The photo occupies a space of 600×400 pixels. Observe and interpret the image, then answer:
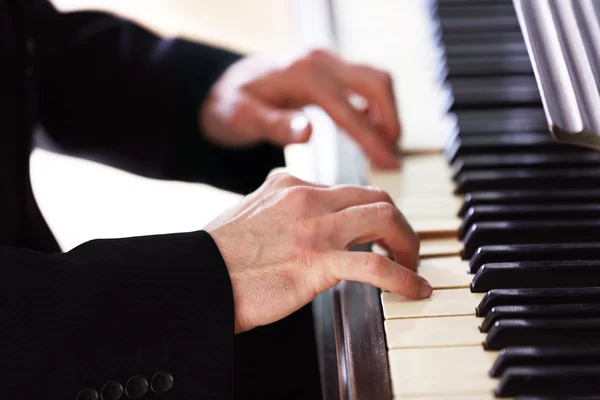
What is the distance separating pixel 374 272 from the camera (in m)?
0.77

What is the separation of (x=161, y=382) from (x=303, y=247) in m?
0.21

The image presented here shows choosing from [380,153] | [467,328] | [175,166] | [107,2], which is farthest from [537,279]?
[107,2]

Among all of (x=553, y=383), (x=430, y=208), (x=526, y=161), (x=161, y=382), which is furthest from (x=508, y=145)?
(x=161, y=382)

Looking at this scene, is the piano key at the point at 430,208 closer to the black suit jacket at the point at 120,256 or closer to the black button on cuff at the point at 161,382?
the black suit jacket at the point at 120,256

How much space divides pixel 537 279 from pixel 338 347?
0.23 m

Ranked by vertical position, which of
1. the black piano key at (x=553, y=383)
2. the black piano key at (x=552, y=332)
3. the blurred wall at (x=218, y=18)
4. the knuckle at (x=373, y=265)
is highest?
the blurred wall at (x=218, y=18)

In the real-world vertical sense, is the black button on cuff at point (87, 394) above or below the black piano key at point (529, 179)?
below

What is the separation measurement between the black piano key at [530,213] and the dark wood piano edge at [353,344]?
14 centimetres

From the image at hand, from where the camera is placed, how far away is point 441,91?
1195 mm

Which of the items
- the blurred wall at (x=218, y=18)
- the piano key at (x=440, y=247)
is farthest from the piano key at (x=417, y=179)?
the blurred wall at (x=218, y=18)

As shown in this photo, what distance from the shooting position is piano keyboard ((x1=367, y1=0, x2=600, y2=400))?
2.20 feet

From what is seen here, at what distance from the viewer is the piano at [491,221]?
686 mm

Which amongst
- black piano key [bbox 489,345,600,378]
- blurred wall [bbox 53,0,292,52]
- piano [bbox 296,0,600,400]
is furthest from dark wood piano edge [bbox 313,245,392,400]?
blurred wall [bbox 53,0,292,52]

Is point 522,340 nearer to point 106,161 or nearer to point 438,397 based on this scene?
point 438,397
